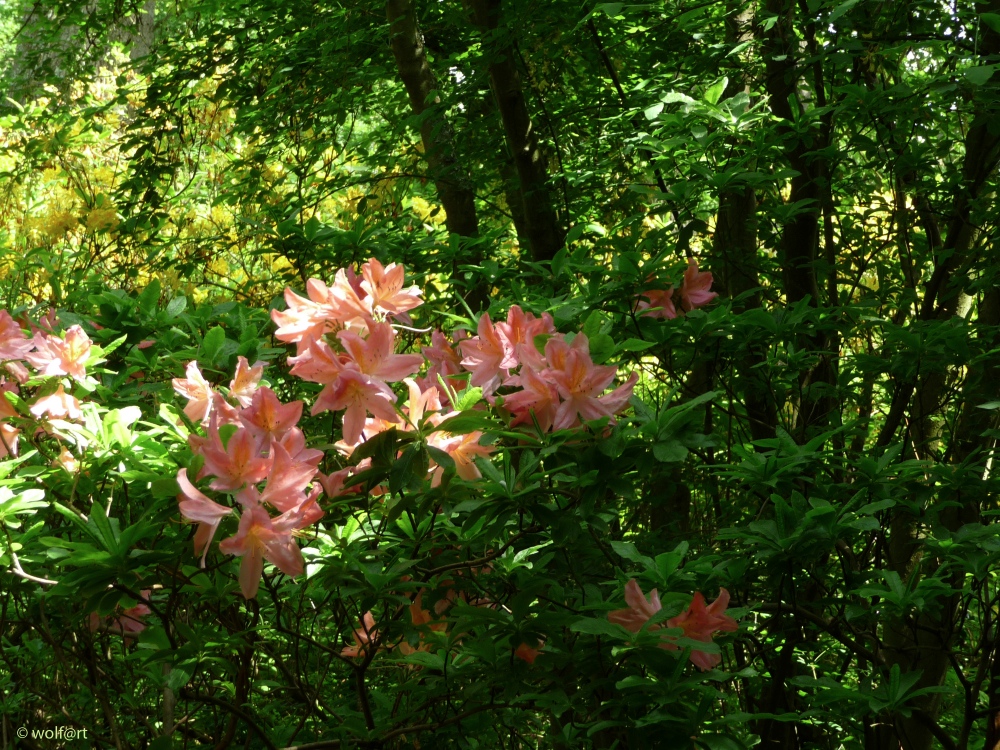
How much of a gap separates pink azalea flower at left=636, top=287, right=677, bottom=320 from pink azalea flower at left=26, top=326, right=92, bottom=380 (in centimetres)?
98

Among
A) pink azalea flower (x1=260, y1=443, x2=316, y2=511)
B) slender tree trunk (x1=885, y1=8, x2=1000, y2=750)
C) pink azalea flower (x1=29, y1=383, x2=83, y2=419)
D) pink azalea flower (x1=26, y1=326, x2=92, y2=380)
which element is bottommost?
slender tree trunk (x1=885, y1=8, x2=1000, y2=750)

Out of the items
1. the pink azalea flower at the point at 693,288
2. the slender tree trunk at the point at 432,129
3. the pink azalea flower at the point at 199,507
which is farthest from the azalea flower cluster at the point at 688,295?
the slender tree trunk at the point at 432,129

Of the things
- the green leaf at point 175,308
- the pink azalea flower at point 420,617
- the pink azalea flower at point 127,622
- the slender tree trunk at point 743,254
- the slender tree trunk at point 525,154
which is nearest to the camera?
the pink azalea flower at point 420,617

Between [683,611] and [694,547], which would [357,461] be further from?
[694,547]

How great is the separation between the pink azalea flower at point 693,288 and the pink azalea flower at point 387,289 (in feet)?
2.17

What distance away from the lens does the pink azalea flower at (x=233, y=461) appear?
120 cm

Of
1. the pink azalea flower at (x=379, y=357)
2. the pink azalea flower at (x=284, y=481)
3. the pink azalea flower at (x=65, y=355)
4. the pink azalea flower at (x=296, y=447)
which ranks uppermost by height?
the pink azalea flower at (x=65, y=355)

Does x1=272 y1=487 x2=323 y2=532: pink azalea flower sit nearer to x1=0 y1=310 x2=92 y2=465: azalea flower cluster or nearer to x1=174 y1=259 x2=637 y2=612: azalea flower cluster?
x1=174 y1=259 x2=637 y2=612: azalea flower cluster

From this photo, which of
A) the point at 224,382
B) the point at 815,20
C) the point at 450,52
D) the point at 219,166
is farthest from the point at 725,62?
the point at 219,166

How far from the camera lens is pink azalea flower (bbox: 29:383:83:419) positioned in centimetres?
146

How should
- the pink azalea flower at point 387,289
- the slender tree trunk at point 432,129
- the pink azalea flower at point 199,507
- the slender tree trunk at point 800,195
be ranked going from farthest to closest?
the slender tree trunk at point 432,129
the slender tree trunk at point 800,195
the pink azalea flower at point 387,289
the pink azalea flower at point 199,507

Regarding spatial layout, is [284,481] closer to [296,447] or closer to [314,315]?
[296,447]

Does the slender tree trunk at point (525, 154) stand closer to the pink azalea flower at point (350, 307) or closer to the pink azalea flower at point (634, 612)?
the pink azalea flower at point (350, 307)

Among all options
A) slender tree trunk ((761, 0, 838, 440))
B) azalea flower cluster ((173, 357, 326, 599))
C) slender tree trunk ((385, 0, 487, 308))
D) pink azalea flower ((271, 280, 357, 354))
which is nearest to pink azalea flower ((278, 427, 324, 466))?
azalea flower cluster ((173, 357, 326, 599))
